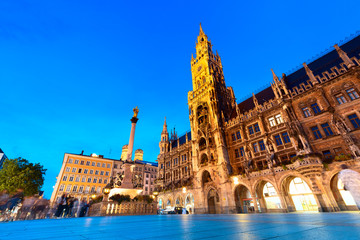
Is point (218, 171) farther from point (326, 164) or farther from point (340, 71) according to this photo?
point (340, 71)

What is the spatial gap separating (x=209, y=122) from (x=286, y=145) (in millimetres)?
15316

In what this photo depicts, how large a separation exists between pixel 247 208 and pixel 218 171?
23.4 feet

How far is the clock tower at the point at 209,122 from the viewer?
98.4ft

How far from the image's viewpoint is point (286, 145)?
2403 centimetres

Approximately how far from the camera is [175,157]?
1809 inches

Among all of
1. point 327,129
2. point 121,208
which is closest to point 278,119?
point 327,129

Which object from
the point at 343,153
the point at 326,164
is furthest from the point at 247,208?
the point at 343,153

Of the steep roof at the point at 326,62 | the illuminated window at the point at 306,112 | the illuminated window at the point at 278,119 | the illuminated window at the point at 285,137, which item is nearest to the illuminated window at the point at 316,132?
the illuminated window at the point at 306,112

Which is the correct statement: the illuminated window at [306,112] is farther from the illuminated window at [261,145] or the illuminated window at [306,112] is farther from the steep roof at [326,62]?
the illuminated window at [261,145]

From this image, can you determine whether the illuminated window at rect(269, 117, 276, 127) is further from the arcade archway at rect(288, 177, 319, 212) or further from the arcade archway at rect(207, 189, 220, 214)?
the arcade archway at rect(207, 189, 220, 214)

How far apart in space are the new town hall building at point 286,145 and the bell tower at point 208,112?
0.71 feet

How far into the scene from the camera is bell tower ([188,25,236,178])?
3120 centimetres

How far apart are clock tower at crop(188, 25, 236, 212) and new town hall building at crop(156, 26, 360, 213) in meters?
0.21

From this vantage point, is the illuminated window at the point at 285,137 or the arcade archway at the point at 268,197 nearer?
the arcade archway at the point at 268,197
